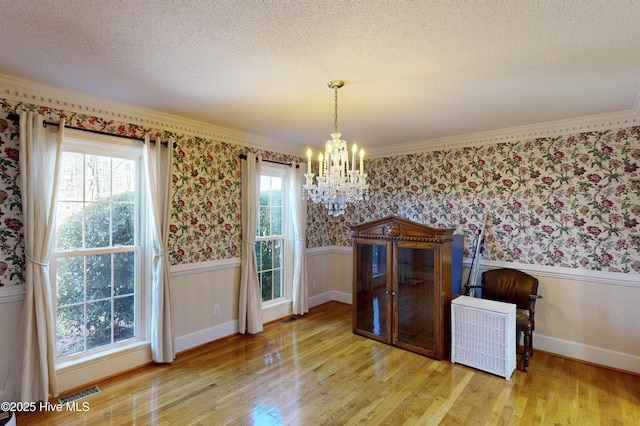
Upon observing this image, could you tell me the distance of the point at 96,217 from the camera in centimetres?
287

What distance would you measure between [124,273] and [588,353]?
4.63 m

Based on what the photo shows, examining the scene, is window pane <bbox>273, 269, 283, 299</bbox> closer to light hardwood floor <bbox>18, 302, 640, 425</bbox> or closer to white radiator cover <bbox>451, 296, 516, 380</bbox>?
light hardwood floor <bbox>18, 302, 640, 425</bbox>

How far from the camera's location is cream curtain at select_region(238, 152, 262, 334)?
3.84 meters

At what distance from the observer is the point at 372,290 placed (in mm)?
3809

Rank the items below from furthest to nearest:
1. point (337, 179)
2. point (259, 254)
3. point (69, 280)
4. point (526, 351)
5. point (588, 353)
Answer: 1. point (259, 254)
2. point (588, 353)
3. point (526, 351)
4. point (69, 280)
5. point (337, 179)

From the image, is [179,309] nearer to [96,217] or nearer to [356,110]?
[96,217]

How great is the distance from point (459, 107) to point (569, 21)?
130 centimetres

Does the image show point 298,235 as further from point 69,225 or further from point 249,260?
point 69,225

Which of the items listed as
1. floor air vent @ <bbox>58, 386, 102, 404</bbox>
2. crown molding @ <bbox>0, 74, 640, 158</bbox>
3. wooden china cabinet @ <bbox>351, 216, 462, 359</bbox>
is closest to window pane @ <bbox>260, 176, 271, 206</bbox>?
crown molding @ <bbox>0, 74, 640, 158</bbox>

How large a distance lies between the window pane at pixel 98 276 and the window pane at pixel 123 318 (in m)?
0.16

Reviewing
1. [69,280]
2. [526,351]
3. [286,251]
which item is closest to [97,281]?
[69,280]

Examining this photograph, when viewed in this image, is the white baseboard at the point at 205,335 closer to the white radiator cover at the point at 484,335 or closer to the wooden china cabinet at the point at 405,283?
the wooden china cabinet at the point at 405,283

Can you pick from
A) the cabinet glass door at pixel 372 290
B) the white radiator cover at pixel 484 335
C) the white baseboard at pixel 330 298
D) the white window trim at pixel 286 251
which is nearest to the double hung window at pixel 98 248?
the white window trim at pixel 286 251

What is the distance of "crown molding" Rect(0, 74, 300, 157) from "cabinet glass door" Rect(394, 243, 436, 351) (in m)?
2.34
